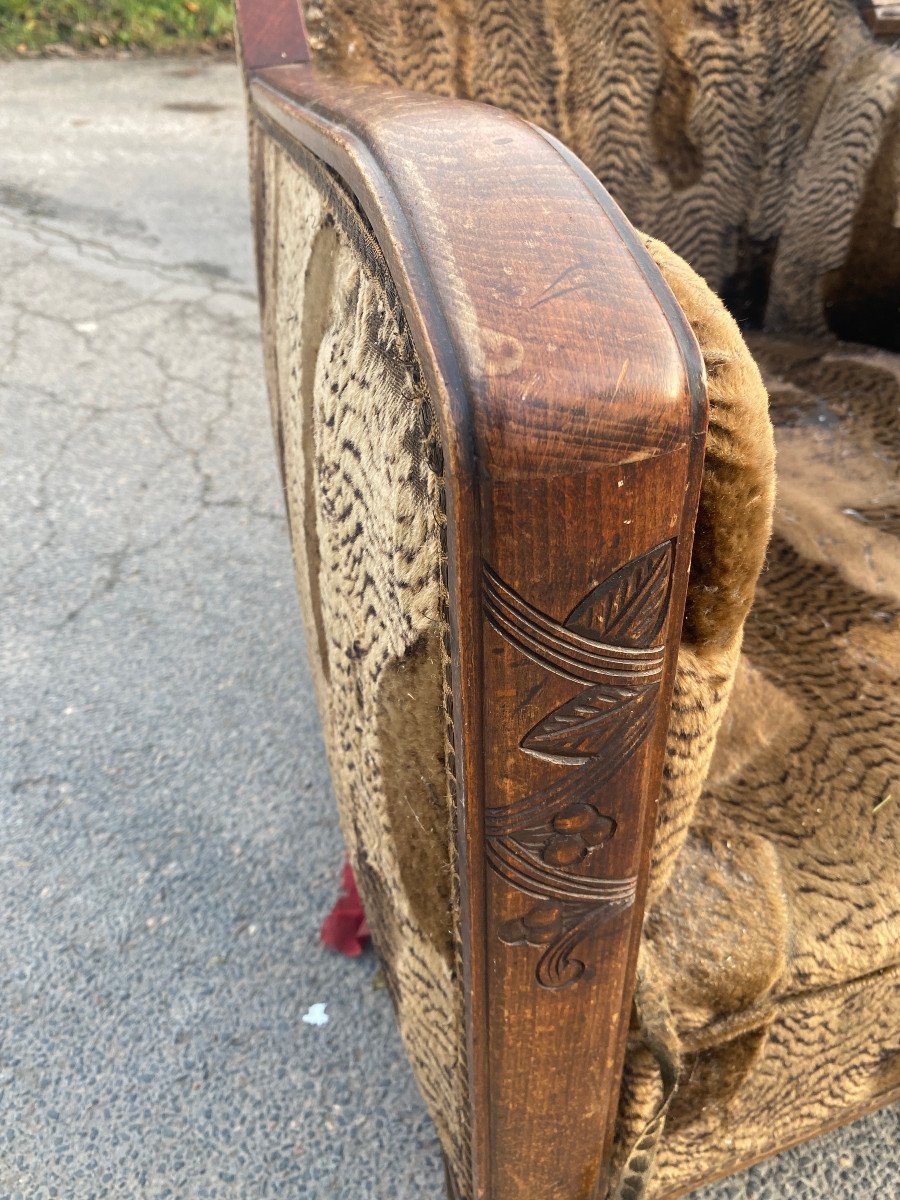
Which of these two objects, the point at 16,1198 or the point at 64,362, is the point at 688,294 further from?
the point at 64,362

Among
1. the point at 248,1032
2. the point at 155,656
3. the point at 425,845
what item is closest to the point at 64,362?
the point at 155,656

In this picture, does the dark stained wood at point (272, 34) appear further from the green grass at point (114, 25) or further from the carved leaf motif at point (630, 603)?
the green grass at point (114, 25)

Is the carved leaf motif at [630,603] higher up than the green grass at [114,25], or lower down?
lower down

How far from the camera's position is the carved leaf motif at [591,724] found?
48cm

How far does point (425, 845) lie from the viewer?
0.64m

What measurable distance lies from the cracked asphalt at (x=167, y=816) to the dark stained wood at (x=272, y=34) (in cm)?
110

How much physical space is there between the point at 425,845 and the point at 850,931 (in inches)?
15.2

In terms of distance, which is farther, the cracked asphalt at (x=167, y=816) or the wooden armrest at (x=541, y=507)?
the cracked asphalt at (x=167, y=816)

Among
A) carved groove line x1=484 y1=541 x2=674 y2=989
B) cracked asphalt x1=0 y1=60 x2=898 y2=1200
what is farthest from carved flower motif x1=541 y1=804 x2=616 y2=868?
cracked asphalt x1=0 y1=60 x2=898 y2=1200

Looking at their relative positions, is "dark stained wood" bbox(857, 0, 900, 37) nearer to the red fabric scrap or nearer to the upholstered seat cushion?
the upholstered seat cushion

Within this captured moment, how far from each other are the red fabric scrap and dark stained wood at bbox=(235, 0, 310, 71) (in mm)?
1056

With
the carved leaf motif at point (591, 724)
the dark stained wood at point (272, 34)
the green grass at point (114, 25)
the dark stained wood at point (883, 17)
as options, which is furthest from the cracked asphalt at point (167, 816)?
the green grass at point (114, 25)

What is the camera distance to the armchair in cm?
42

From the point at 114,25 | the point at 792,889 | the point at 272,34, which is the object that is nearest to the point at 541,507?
the point at 792,889
